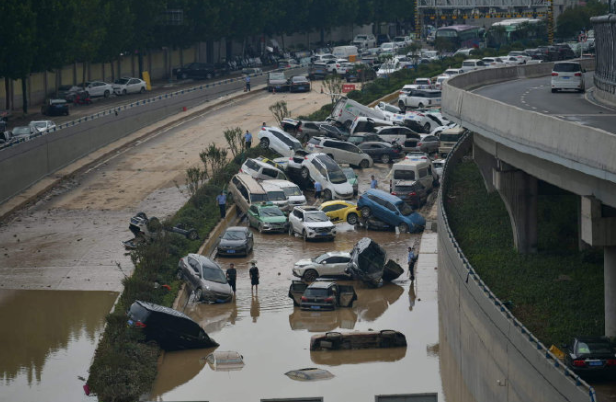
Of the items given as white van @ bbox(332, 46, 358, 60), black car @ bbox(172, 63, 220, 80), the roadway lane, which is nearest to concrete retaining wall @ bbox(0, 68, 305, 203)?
A: black car @ bbox(172, 63, 220, 80)

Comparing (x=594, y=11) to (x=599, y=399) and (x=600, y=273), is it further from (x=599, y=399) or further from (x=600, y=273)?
(x=599, y=399)

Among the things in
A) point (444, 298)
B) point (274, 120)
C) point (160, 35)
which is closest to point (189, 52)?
point (160, 35)

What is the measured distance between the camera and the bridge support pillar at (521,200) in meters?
32.9

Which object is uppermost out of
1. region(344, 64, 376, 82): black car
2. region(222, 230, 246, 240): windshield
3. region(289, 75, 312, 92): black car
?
region(344, 64, 376, 82): black car

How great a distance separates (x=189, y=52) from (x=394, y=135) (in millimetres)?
52375

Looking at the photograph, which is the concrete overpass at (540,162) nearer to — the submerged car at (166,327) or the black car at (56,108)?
the submerged car at (166,327)

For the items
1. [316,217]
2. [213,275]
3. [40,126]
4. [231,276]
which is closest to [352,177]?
[316,217]

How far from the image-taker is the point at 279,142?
192ft

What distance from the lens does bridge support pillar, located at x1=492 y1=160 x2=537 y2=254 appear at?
32.9 m

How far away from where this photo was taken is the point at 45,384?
3031cm

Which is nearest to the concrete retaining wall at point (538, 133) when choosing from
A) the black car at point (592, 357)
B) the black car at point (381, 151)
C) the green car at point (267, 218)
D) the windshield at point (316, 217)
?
the black car at point (592, 357)

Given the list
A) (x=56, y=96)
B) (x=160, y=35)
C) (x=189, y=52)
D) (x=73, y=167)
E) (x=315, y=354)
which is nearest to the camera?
(x=315, y=354)

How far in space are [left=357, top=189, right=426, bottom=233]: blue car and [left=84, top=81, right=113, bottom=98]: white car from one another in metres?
38.9

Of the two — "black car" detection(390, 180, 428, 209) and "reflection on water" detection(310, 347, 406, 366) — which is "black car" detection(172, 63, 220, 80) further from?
"reflection on water" detection(310, 347, 406, 366)
